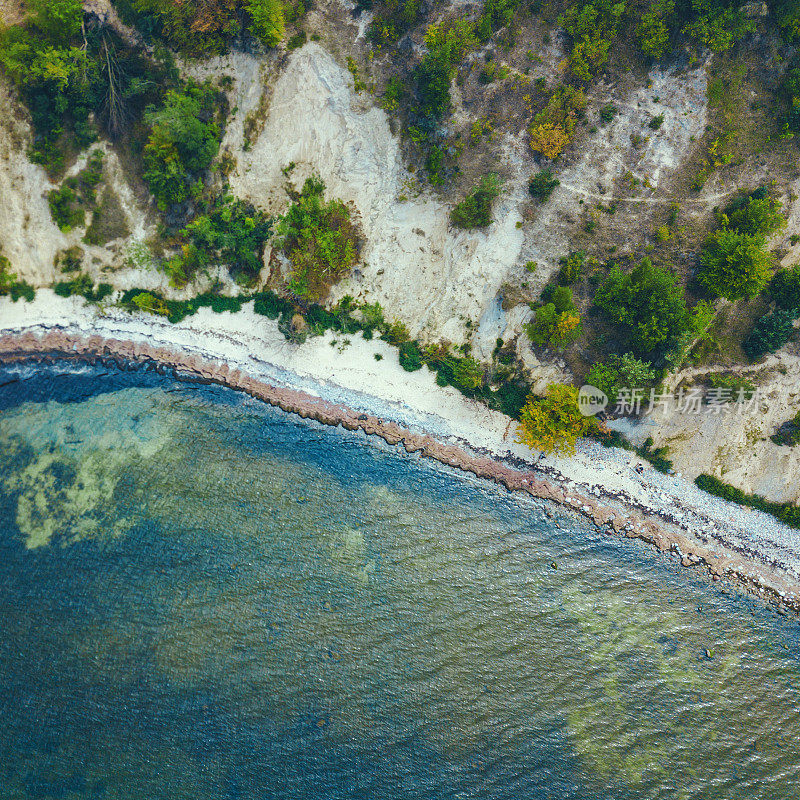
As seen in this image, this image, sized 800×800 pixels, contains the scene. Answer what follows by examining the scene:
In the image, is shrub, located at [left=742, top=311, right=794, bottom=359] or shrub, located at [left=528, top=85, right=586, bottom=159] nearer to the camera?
shrub, located at [left=528, top=85, right=586, bottom=159]

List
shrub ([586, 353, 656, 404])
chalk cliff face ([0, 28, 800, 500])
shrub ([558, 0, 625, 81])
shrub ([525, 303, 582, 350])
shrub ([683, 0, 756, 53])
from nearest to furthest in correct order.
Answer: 1. shrub ([683, 0, 756, 53])
2. shrub ([558, 0, 625, 81])
3. shrub ([525, 303, 582, 350])
4. shrub ([586, 353, 656, 404])
5. chalk cliff face ([0, 28, 800, 500])

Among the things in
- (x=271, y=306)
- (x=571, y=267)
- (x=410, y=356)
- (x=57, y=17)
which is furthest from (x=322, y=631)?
(x=57, y=17)

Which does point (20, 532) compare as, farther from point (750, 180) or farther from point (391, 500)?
point (750, 180)

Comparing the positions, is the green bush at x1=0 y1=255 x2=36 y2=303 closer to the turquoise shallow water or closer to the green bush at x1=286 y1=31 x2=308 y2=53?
the turquoise shallow water

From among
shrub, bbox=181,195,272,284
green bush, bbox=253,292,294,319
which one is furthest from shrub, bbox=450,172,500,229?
shrub, bbox=181,195,272,284

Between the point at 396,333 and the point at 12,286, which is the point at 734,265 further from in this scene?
the point at 12,286

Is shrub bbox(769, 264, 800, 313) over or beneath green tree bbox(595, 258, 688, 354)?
over
